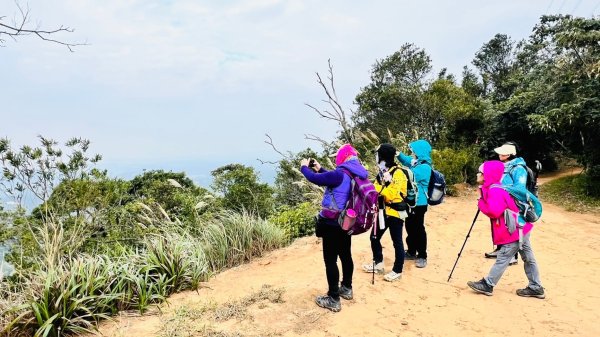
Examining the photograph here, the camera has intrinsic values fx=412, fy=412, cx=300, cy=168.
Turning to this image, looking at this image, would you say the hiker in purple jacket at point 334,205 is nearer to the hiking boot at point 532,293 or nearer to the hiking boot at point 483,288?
the hiking boot at point 483,288

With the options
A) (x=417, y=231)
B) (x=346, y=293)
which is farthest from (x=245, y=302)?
(x=417, y=231)

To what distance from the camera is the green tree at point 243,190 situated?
8.20 m

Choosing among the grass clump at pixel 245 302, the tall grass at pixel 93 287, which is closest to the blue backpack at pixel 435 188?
the grass clump at pixel 245 302

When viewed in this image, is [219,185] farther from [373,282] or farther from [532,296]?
[532,296]

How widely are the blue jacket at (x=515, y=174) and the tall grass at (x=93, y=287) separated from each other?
3.75m

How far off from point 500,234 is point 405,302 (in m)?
1.29

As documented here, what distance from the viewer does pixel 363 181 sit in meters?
4.00

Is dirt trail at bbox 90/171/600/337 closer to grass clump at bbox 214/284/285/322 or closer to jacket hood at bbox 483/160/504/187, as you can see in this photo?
grass clump at bbox 214/284/285/322

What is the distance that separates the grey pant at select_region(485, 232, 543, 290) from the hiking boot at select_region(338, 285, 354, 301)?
1607mm

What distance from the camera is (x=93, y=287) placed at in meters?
4.14

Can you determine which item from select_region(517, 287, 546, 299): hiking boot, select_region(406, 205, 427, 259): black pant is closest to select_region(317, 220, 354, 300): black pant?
select_region(406, 205, 427, 259): black pant

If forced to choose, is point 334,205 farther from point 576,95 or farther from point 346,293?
point 576,95

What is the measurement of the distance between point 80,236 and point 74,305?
2027 millimetres

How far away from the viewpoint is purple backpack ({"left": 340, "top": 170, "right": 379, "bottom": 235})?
3914mm
